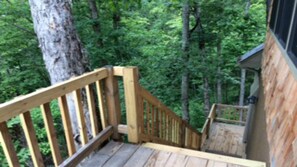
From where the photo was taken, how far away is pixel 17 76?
770 cm

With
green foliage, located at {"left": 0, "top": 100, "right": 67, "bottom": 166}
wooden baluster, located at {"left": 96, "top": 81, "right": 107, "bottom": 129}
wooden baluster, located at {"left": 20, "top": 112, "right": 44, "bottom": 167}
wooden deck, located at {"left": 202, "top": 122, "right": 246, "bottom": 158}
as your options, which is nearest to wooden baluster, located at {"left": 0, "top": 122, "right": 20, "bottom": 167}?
wooden baluster, located at {"left": 20, "top": 112, "right": 44, "bottom": 167}

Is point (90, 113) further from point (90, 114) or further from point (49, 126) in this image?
point (49, 126)

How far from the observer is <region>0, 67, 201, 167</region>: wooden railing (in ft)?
5.30

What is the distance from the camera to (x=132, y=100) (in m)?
2.51

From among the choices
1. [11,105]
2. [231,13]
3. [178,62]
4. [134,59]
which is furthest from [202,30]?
[11,105]

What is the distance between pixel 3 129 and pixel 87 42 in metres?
6.43

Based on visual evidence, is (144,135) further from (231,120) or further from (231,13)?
(231,120)

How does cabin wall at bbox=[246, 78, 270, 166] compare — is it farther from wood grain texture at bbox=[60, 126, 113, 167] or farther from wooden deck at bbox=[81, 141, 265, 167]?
wood grain texture at bbox=[60, 126, 113, 167]

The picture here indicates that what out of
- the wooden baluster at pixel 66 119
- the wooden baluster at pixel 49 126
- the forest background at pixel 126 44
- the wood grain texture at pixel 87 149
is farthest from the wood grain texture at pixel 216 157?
the forest background at pixel 126 44

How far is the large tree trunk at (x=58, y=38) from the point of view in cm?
255

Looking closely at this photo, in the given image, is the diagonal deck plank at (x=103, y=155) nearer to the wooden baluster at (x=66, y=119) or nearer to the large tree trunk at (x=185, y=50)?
the wooden baluster at (x=66, y=119)

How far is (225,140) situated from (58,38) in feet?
23.0

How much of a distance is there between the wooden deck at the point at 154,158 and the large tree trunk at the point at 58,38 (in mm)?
1031

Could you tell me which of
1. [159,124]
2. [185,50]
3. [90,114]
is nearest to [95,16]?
[185,50]
